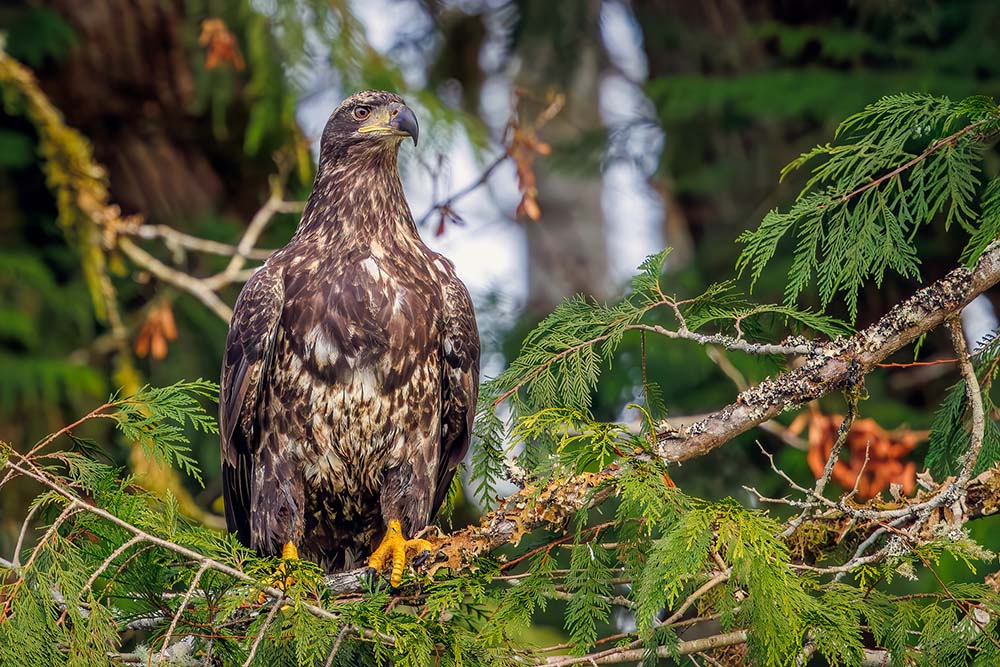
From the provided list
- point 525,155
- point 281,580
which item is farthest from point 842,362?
point 525,155

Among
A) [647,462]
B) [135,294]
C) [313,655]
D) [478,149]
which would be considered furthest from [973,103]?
[135,294]

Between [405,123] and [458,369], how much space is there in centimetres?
98

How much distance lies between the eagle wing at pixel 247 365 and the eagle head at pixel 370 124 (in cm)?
70

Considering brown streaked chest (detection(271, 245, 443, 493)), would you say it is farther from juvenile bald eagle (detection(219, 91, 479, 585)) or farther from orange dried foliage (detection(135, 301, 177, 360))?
orange dried foliage (detection(135, 301, 177, 360))

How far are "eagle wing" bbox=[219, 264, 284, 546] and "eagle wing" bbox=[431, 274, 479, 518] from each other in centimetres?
62

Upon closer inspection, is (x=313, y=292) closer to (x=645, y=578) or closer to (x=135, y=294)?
(x=645, y=578)

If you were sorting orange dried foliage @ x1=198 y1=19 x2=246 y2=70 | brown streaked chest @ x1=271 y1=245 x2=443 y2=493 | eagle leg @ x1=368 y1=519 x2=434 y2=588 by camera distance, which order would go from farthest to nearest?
orange dried foliage @ x1=198 y1=19 x2=246 y2=70
brown streaked chest @ x1=271 y1=245 x2=443 y2=493
eagle leg @ x1=368 y1=519 x2=434 y2=588

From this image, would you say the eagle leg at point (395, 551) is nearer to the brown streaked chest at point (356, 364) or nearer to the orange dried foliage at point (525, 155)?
the brown streaked chest at point (356, 364)

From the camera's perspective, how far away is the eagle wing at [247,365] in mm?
4180

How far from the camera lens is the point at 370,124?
15.4 feet

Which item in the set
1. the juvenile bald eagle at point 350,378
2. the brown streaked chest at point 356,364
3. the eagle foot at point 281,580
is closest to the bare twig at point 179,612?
the eagle foot at point 281,580

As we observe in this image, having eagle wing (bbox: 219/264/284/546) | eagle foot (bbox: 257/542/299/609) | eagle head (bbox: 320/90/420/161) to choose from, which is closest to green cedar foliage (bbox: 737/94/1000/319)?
eagle foot (bbox: 257/542/299/609)

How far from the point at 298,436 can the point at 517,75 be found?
23.4 ft

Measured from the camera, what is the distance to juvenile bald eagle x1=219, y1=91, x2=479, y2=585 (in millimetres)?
4184
